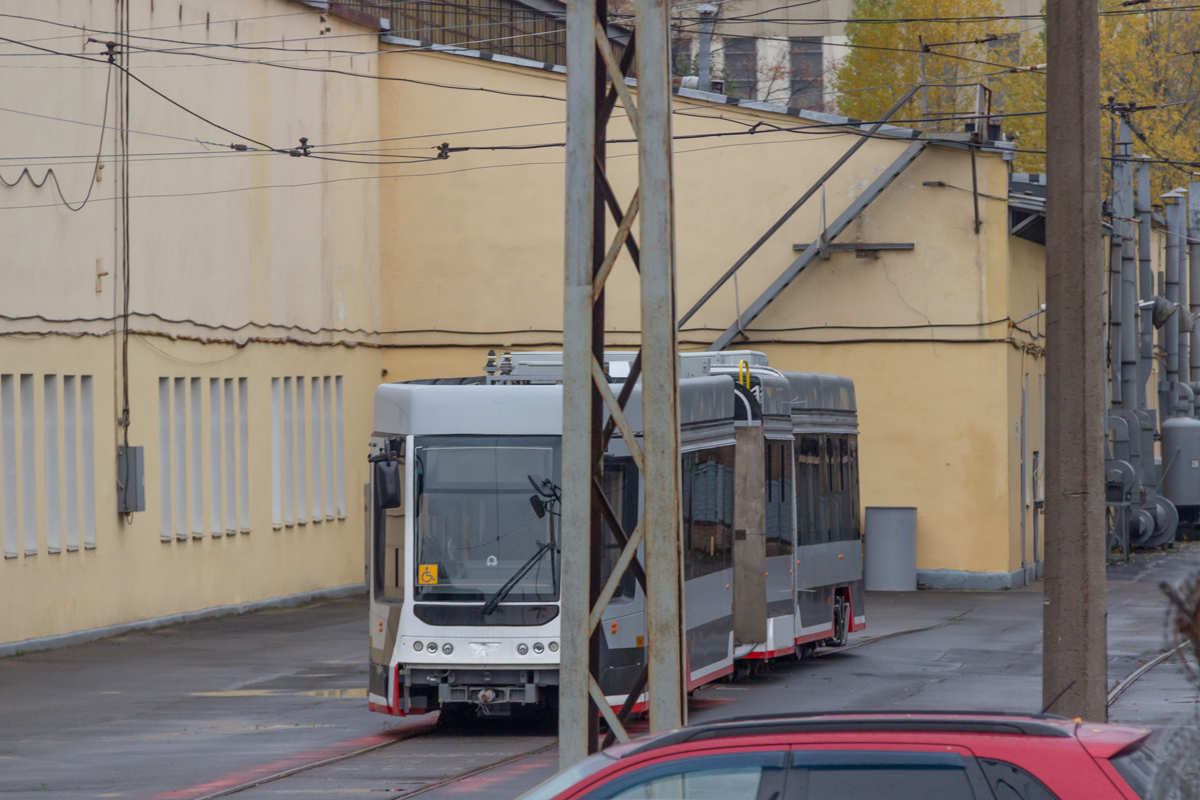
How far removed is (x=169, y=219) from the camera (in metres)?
26.0

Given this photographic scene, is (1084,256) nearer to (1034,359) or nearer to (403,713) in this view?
(403,713)

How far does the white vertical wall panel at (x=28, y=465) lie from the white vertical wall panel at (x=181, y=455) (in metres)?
3.72

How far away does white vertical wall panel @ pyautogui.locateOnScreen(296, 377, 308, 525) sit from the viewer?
30.1 metres

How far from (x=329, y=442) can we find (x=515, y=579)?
17.8 meters

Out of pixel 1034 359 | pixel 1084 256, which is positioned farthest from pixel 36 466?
pixel 1034 359

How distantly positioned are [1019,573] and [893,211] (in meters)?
6.98

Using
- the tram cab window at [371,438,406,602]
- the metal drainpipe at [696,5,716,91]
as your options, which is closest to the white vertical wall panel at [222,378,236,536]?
the metal drainpipe at [696,5,716,91]

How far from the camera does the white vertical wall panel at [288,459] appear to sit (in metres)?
29.7

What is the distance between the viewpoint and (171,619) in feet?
83.9

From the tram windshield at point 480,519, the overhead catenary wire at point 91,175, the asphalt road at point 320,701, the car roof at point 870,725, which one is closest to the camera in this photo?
the car roof at point 870,725

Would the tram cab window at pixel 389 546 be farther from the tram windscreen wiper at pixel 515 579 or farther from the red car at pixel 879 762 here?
the red car at pixel 879 762

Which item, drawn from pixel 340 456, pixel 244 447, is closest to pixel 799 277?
pixel 340 456

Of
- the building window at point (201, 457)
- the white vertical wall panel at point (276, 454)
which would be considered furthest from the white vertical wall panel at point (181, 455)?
the white vertical wall panel at point (276, 454)

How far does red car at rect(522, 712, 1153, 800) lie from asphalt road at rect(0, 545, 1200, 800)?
3.60 m
